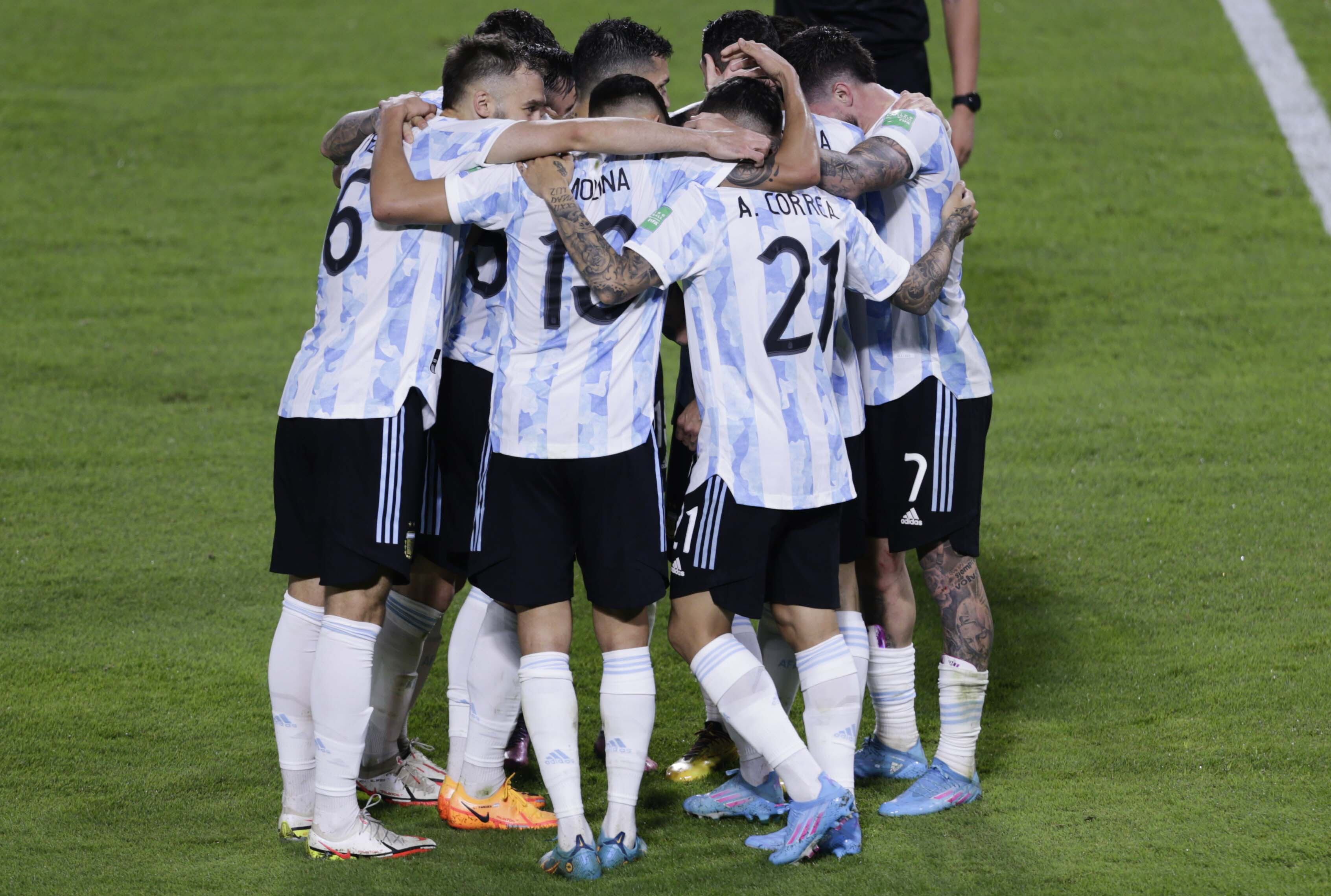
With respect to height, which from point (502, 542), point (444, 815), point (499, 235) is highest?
point (499, 235)

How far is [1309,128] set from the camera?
41.0 feet

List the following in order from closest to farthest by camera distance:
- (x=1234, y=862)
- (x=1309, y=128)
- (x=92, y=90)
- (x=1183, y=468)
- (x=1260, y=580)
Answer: (x=1234, y=862), (x=1260, y=580), (x=1183, y=468), (x=1309, y=128), (x=92, y=90)

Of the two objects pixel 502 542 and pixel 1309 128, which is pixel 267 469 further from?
pixel 1309 128

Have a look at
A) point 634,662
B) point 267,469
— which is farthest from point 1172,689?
point 267,469

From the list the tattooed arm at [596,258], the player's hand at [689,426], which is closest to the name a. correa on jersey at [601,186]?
the tattooed arm at [596,258]

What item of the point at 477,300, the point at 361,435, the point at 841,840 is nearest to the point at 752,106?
the point at 477,300

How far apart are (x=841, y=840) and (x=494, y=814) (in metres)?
0.96

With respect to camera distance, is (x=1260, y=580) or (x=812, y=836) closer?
(x=812, y=836)

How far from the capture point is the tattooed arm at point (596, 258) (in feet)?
11.0

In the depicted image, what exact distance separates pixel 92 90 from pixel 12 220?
3.52 m

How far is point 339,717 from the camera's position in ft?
11.9

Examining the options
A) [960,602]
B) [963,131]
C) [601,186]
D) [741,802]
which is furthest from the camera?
[963,131]

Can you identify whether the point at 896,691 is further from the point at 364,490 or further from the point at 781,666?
the point at 364,490

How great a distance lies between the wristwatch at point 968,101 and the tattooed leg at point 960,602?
193 centimetres
